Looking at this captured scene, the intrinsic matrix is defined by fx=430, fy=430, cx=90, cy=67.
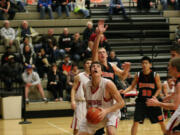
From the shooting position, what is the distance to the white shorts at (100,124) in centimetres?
625

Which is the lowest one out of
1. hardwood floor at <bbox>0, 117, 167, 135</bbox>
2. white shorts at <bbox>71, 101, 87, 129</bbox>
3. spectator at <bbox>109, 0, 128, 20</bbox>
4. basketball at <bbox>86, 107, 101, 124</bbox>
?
hardwood floor at <bbox>0, 117, 167, 135</bbox>

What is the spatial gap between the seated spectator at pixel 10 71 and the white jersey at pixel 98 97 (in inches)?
330

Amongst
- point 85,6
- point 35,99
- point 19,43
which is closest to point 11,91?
point 35,99

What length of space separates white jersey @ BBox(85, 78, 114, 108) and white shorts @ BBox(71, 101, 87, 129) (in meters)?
1.46

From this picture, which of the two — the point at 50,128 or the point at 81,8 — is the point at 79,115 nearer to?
the point at 50,128

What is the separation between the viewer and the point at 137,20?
1883cm

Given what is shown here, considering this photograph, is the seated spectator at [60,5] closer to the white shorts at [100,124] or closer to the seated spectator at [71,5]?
the seated spectator at [71,5]

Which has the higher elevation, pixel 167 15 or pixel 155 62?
pixel 167 15

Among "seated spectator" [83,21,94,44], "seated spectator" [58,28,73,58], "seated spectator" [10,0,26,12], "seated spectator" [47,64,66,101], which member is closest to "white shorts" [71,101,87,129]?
"seated spectator" [47,64,66,101]

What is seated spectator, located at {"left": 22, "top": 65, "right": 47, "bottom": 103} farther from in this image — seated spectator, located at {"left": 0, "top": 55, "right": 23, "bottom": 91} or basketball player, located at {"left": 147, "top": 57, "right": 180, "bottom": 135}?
Result: basketball player, located at {"left": 147, "top": 57, "right": 180, "bottom": 135}

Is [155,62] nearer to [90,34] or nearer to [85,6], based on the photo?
[90,34]

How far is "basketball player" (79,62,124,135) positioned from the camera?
6250 mm

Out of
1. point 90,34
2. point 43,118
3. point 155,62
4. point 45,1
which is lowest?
point 43,118

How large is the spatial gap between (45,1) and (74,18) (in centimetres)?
143
